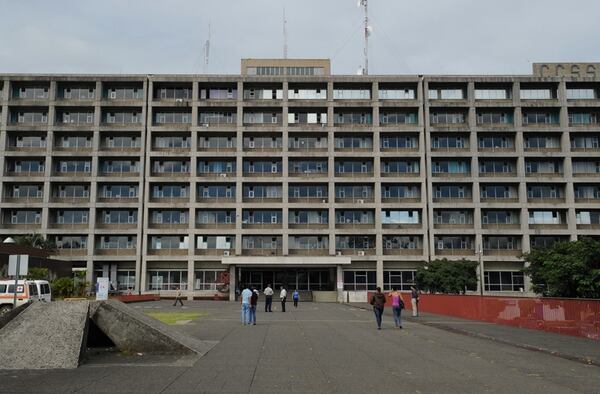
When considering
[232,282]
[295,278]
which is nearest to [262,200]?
[295,278]

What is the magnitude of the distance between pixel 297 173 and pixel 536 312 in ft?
161

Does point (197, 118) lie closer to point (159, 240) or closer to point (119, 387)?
point (159, 240)

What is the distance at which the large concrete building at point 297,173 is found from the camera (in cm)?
6906

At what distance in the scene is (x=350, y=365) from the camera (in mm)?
13180

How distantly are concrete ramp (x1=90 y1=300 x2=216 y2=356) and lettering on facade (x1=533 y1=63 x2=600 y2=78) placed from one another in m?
67.9

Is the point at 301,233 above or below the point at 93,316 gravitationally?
above

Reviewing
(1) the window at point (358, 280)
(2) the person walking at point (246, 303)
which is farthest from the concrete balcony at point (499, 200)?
(2) the person walking at point (246, 303)

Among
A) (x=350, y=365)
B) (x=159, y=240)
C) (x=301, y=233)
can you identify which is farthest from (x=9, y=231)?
(x=350, y=365)

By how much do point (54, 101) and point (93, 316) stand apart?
60.3m

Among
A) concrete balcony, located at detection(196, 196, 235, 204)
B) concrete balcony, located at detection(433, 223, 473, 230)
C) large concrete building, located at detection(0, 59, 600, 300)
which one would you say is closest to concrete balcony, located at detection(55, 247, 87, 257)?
large concrete building, located at detection(0, 59, 600, 300)

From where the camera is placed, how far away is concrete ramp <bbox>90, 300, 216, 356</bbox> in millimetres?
14977

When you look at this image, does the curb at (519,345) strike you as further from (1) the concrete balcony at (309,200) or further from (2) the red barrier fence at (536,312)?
(1) the concrete balcony at (309,200)

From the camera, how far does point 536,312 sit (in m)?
23.3

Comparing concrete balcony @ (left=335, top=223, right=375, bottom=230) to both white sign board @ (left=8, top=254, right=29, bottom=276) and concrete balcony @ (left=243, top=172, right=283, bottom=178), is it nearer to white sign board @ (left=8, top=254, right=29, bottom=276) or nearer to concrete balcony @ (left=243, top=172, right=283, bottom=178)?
concrete balcony @ (left=243, top=172, right=283, bottom=178)
